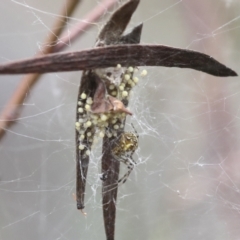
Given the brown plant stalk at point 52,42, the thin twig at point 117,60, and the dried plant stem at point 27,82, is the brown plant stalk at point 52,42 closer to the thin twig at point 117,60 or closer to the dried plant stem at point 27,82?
the dried plant stem at point 27,82

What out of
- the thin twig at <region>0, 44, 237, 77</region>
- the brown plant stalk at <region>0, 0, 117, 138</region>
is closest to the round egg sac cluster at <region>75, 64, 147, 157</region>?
Answer: the thin twig at <region>0, 44, 237, 77</region>

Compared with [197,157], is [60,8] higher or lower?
higher

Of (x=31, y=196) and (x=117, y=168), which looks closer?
(x=117, y=168)

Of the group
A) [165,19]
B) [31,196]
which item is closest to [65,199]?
[31,196]

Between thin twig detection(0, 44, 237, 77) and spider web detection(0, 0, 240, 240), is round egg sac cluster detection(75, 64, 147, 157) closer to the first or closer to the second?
thin twig detection(0, 44, 237, 77)

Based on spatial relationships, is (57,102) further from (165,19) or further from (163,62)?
(163,62)
